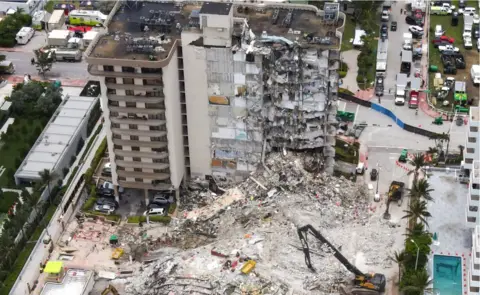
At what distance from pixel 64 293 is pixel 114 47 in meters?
32.1

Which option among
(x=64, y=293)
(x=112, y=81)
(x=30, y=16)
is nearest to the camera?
(x=64, y=293)

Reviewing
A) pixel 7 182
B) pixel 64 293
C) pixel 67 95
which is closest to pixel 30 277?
pixel 64 293

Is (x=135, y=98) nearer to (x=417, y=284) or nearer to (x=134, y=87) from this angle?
(x=134, y=87)

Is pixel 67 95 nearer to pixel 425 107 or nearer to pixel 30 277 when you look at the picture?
pixel 30 277

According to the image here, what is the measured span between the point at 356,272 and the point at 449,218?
17798 millimetres

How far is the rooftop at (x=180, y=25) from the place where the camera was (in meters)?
100

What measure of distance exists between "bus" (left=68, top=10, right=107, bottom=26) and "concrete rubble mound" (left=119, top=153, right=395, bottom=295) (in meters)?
60.7

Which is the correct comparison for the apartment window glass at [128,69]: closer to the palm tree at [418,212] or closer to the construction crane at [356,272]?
the construction crane at [356,272]

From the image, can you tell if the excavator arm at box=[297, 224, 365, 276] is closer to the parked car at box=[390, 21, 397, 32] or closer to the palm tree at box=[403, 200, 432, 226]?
the palm tree at box=[403, 200, 432, 226]

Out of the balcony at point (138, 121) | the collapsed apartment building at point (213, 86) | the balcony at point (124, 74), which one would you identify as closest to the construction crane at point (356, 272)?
the collapsed apartment building at point (213, 86)

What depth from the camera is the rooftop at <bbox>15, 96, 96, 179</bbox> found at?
115 meters

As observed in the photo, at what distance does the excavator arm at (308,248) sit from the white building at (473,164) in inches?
653

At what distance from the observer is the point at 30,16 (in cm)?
16062

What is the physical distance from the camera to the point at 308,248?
98.6m
